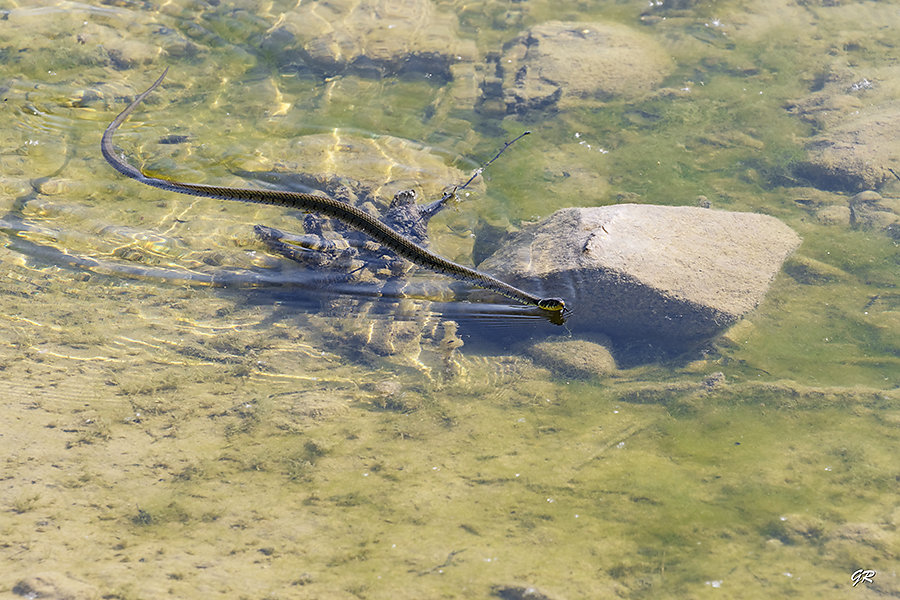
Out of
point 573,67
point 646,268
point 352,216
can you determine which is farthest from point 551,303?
point 573,67

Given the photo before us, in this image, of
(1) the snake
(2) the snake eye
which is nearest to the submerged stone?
(1) the snake

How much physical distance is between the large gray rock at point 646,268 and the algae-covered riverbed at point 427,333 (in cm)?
24

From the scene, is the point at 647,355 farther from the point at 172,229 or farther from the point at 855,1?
the point at 855,1

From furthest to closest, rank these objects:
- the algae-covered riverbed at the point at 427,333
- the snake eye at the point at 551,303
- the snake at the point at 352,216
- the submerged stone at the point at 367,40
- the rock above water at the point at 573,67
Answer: the submerged stone at the point at 367,40 → the rock above water at the point at 573,67 → the snake at the point at 352,216 → the snake eye at the point at 551,303 → the algae-covered riverbed at the point at 427,333

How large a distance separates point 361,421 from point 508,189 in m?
3.26

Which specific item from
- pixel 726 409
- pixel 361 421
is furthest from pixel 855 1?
pixel 361 421

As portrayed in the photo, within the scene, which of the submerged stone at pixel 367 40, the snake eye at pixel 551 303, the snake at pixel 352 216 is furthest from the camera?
the submerged stone at pixel 367 40

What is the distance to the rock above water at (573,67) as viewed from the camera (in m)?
8.02

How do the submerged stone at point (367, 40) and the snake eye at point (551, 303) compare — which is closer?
the snake eye at point (551, 303)

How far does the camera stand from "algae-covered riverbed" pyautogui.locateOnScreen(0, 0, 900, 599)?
3.58 metres

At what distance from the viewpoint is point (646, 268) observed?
5.21 meters

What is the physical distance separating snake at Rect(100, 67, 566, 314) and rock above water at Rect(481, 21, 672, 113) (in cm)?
295

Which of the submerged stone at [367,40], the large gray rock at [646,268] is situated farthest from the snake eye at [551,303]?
the submerged stone at [367,40]

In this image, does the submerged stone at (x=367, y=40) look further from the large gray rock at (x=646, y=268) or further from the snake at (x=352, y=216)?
the large gray rock at (x=646, y=268)
